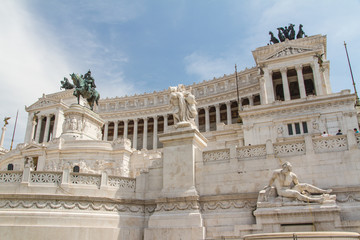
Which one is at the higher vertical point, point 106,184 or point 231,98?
point 231,98

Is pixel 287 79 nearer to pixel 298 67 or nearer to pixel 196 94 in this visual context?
pixel 298 67

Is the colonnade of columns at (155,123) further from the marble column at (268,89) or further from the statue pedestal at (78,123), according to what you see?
the statue pedestal at (78,123)

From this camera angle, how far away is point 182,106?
59.4 feet

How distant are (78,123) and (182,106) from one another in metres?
25.7

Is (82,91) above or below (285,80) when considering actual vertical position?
below

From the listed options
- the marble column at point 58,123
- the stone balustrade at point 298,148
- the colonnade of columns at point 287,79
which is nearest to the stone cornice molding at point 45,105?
the marble column at point 58,123

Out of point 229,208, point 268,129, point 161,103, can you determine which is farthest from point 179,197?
point 161,103

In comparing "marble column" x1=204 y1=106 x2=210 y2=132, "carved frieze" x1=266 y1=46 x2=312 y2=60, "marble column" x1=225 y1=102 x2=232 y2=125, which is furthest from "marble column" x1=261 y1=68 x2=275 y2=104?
"marble column" x1=204 y1=106 x2=210 y2=132

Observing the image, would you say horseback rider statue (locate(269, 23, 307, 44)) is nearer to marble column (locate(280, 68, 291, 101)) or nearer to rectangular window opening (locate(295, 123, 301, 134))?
marble column (locate(280, 68, 291, 101))

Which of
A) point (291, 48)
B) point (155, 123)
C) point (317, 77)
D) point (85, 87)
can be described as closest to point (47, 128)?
point (155, 123)

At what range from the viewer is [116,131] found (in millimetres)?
81875

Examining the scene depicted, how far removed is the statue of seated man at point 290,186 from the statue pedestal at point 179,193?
371 centimetres

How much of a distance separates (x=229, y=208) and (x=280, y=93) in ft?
174

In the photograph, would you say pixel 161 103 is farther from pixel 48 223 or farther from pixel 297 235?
pixel 297 235
